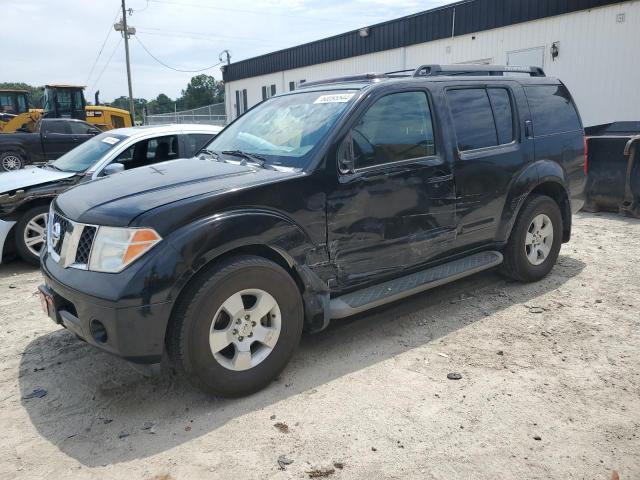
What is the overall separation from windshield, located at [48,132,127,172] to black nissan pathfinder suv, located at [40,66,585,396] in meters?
2.65

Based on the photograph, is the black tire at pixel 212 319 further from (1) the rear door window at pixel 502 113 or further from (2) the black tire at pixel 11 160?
(2) the black tire at pixel 11 160

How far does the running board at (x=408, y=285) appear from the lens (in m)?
3.64

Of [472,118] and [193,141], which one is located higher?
[472,118]

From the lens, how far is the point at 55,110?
2030cm

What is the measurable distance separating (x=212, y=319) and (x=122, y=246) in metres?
0.65

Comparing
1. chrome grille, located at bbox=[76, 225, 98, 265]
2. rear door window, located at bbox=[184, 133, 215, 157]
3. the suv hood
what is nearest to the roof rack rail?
the suv hood

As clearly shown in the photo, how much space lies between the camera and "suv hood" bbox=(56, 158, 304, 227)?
9.93 ft

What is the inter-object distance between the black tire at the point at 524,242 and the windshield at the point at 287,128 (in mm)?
2206

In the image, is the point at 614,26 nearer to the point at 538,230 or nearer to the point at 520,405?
the point at 538,230

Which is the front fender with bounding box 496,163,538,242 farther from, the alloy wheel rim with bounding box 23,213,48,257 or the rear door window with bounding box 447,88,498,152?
the alloy wheel rim with bounding box 23,213,48,257

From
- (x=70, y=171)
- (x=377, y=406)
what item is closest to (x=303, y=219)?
(x=377, y=406)

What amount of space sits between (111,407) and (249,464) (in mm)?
1097

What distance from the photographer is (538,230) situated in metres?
5.15

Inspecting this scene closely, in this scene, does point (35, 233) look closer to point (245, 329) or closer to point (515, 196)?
point (245, 329)
